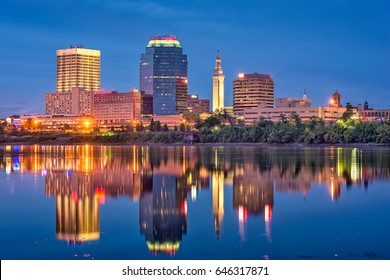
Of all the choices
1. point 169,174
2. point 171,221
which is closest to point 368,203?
point 171,221

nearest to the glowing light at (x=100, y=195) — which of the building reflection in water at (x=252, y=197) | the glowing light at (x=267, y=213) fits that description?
Result: the building reflection in water at (x=252, y=197)

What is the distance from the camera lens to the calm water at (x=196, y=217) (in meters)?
20.3

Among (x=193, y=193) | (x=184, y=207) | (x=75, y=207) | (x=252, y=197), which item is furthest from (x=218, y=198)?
(x=75, y=207)

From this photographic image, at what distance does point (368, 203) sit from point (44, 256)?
1627cm

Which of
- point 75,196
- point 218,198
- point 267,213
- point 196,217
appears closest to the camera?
point 196,217

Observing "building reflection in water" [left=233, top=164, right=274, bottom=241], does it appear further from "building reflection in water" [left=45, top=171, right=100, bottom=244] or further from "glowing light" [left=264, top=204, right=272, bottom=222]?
→ "building reflection in water" [left=45, top=171, right=100, bottom=244]

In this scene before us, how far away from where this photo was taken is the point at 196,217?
26516 mm

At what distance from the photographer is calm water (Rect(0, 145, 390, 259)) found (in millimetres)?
20281

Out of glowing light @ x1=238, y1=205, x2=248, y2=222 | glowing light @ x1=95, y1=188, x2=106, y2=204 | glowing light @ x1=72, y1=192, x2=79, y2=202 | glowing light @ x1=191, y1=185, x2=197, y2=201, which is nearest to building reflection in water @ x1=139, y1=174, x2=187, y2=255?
glowing light @ x1=191, y1=185, x2=197, y2=201

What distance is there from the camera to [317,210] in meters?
28.5

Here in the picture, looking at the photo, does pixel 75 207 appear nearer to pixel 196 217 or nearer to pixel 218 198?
pixel 196 217

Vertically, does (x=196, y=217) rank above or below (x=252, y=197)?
below

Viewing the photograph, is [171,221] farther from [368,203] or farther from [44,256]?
[368,203]

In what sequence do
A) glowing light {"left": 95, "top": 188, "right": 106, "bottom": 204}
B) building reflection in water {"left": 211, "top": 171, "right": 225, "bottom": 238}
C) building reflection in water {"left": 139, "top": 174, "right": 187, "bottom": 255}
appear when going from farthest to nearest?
glowing light {"left": 95, "top": 188, "right": 106, "bottom": 204}, building reflection in water {"left": 211, "top": 171, "right": 225, "bottom": 238}, building reflection in water {"left": 139, "top": 174, "right": 187, "bottom": 255}
